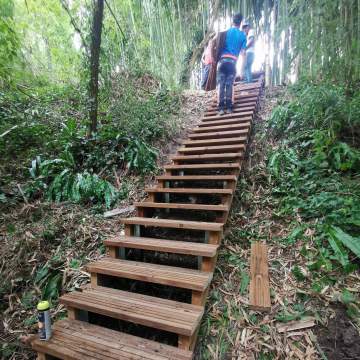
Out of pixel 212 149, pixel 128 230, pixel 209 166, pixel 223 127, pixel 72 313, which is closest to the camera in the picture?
pixel 72 313

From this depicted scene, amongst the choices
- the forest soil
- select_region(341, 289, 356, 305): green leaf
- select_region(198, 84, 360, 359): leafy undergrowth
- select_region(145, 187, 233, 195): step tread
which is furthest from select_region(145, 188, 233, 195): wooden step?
the forest soil

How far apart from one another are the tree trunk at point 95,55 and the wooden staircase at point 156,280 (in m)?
1.63

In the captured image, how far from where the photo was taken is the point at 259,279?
2.18m

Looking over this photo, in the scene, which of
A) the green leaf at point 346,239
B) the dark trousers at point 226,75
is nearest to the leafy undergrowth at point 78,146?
the dark trousers at point 226,75

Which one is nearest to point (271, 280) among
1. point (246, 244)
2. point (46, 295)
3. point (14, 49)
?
point (246, 244)

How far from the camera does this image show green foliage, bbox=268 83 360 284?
7.19ft

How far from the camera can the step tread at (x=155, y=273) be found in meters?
1.95

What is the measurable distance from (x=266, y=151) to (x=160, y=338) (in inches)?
115

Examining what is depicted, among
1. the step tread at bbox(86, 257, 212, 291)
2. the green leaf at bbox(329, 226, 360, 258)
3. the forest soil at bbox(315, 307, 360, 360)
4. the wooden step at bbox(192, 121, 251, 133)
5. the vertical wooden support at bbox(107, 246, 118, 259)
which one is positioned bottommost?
the forest soil at bbox(315, 307, 360, 360)

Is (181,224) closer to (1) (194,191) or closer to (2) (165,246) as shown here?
(2) (165,246)

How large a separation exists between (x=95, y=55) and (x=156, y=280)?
351 centimetres

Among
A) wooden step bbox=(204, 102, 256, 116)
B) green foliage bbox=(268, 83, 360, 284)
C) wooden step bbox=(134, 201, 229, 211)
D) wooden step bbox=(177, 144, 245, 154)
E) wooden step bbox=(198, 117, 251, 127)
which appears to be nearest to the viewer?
green foliage bbox=(268, 83, 360, 284)

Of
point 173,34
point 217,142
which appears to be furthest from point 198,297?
point 173,34

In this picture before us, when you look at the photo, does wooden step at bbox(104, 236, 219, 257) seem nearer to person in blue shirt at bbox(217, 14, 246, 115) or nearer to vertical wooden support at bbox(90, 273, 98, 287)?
vertical wooden support at bbox(90, 273, 98, 287)
